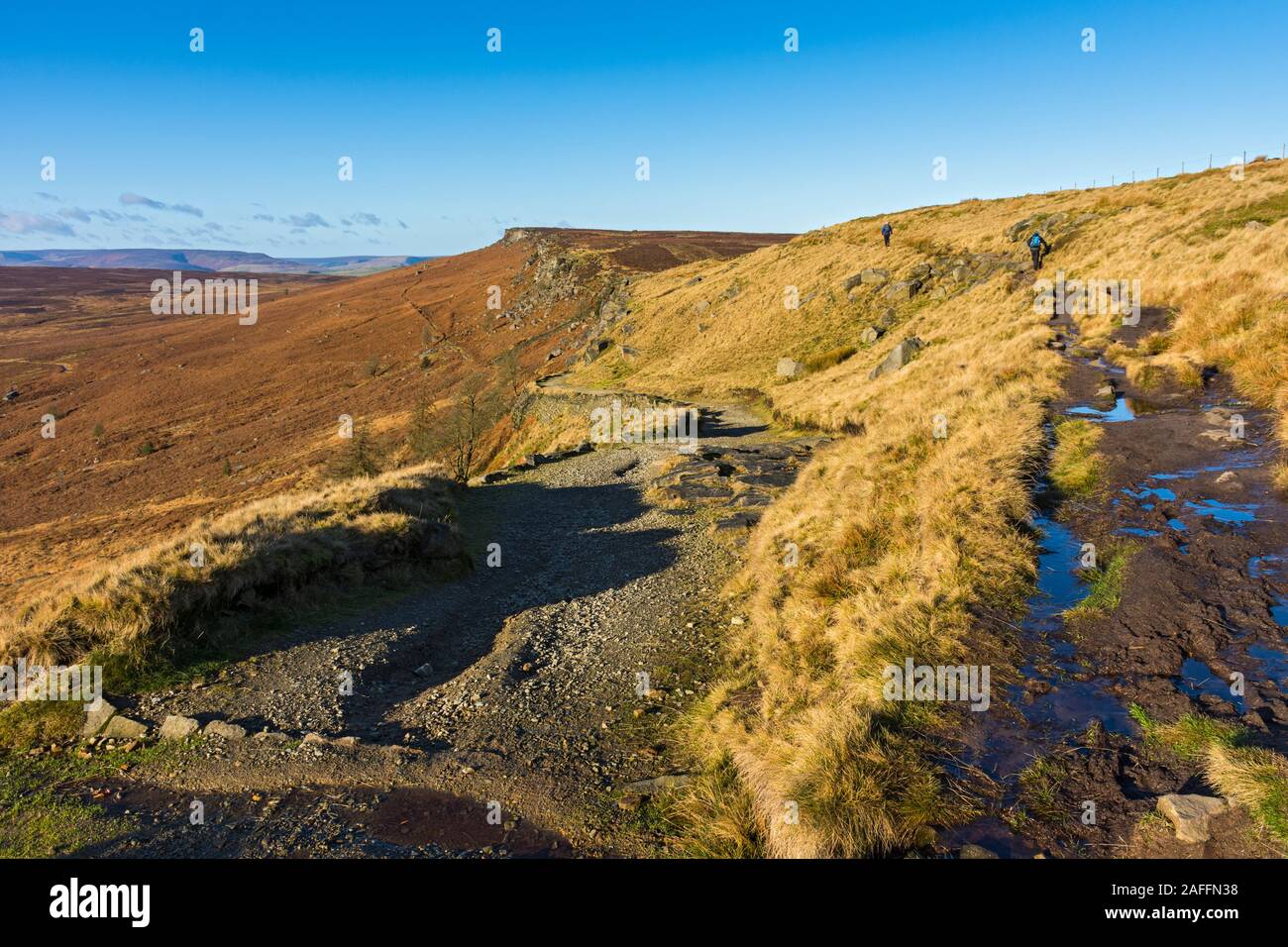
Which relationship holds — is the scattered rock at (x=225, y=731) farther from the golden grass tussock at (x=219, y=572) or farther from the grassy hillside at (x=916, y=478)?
the grassy hillside at (x=916, y=478)

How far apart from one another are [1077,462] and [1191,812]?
9.84 m

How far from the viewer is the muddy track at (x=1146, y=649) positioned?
18.3ft

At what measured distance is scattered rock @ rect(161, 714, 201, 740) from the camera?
8.89 metres

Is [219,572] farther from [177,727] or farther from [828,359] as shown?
[828,359]

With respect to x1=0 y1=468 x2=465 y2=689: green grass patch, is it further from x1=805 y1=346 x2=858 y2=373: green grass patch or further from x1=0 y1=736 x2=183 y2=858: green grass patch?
x1=805 y1=346 x2=858 y2=373: green grass patch

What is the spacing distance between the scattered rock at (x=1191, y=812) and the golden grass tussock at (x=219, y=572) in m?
13.1

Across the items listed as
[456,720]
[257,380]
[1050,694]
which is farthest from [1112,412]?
[257,380]

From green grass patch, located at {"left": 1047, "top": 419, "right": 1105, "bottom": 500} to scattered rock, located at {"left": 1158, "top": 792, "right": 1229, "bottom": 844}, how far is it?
791cm

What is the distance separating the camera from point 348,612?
43.6 ft

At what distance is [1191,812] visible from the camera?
511cm

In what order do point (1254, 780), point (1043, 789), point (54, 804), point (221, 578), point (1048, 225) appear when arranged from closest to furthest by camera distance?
point (1254, 780) → point (1043, 789) → point (54, 804) → point (221, 578) → point (1048, 225)

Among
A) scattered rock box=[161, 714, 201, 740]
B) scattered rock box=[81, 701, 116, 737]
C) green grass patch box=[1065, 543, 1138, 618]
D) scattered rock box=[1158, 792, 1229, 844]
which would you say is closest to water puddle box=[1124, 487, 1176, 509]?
green grass patch box=[1065, 543, 1138, 618]
